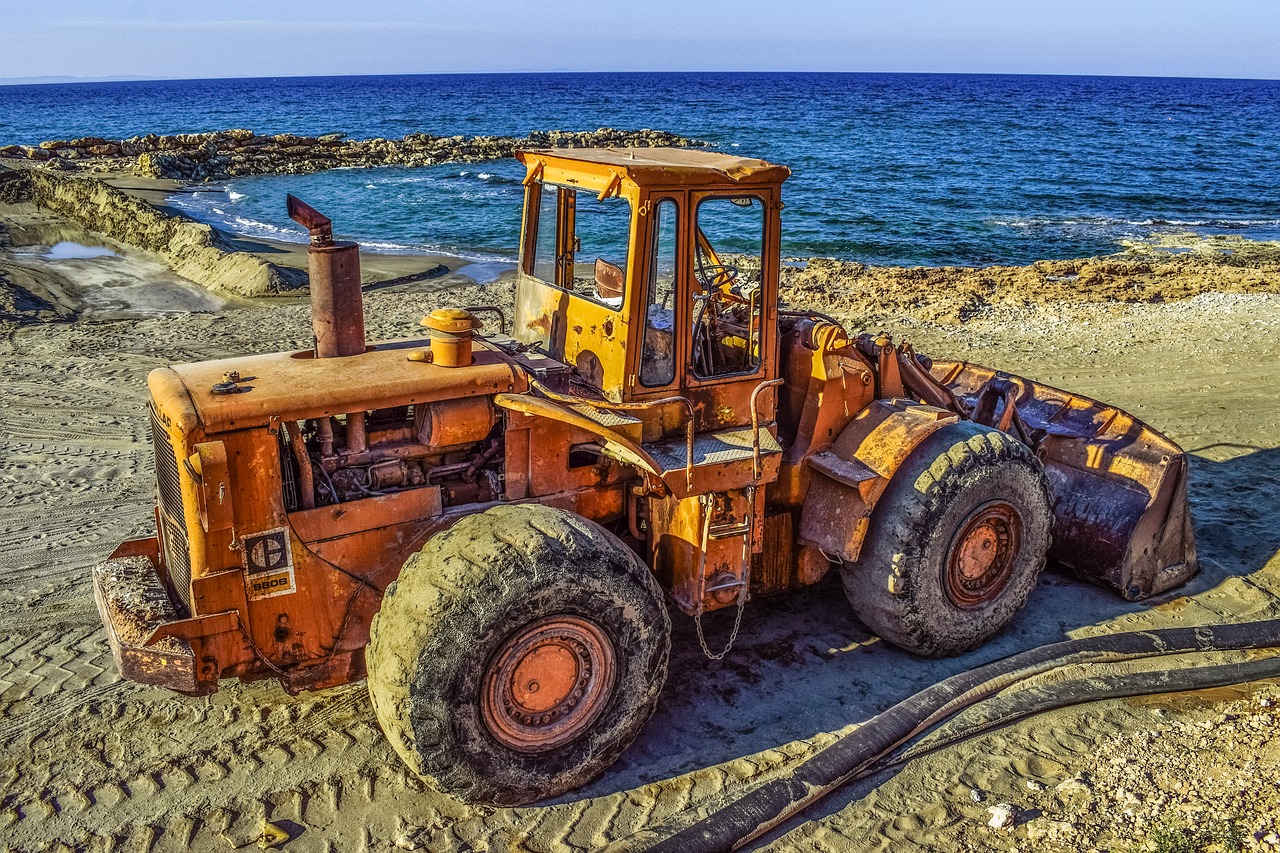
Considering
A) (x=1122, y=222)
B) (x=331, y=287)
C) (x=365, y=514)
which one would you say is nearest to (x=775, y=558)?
(x=365, y=514)

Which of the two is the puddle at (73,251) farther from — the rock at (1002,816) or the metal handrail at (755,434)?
the rock at (1002,816)

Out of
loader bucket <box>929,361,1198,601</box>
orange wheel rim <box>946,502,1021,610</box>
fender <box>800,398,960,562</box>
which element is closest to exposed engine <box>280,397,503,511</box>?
fender <box>800,398,960,562</box>

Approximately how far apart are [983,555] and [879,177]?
108 ft

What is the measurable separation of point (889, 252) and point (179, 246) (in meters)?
14.8

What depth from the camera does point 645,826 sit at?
4695 mm

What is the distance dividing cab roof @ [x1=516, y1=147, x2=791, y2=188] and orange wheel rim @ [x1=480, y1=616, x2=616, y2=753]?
2.18m

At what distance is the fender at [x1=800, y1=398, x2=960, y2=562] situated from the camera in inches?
226

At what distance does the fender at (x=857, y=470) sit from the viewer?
18.8 ft

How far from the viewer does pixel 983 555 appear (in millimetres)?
6117

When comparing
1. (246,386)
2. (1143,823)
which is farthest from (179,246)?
(1143,823)

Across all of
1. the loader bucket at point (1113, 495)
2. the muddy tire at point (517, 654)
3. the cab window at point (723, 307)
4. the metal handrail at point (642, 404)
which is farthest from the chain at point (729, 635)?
the loader bucket at point (1113, 495)

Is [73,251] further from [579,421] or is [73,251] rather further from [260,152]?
[260,152]

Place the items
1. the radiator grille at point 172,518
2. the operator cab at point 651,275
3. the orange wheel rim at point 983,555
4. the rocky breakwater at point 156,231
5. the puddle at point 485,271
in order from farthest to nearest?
the puddle at point 485,271 → the rocky breakwater at point 156,231 → the orange wheel rim at point 983,555 → the operator cab at point 651,275 → the radiator grille at point 172,518

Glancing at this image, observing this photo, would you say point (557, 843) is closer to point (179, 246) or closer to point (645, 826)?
point (645, 826)
